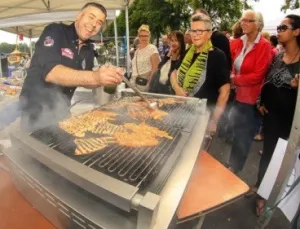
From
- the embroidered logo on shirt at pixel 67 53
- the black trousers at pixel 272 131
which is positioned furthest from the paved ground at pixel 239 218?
the embroidered logo on shirt at pixel 67 53

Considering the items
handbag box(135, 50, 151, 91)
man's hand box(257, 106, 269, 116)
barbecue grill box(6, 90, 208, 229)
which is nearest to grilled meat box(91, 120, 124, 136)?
barbecue grill box(6, 90, 208, 229)

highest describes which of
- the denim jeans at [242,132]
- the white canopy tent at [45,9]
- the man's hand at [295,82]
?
the white canopy tent at [45,9]

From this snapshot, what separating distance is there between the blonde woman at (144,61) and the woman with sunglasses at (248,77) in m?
1.67

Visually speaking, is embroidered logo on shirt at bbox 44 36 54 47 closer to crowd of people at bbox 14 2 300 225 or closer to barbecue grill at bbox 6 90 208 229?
crowd of people at bbox 14 2 300 225

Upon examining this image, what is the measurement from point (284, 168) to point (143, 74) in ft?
10.9

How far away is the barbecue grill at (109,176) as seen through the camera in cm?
81

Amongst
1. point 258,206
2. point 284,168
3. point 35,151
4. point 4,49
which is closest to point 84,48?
point 35,151

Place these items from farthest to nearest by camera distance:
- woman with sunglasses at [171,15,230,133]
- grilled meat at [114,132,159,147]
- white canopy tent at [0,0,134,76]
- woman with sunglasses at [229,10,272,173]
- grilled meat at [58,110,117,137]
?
white canopy tent at [0,0,134,76] < woman with sunglasses at [229,10,272,173] < woman with sunglasses at [171,15,230,133] < grilled meat at [58,110,117,137] < grilled meat at [114,132,159,147]

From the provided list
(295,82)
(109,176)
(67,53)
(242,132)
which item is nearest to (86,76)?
(67,53)

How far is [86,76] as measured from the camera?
5.45ft

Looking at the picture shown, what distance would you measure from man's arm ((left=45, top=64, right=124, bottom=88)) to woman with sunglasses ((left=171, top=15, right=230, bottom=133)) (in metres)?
1.06

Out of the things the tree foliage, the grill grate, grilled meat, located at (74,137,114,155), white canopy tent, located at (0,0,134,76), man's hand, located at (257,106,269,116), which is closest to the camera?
the grill grate

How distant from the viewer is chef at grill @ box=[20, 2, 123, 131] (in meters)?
1.68

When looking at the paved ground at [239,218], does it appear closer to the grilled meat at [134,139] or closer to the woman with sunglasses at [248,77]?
the woman with sunglasses at [248,77]
